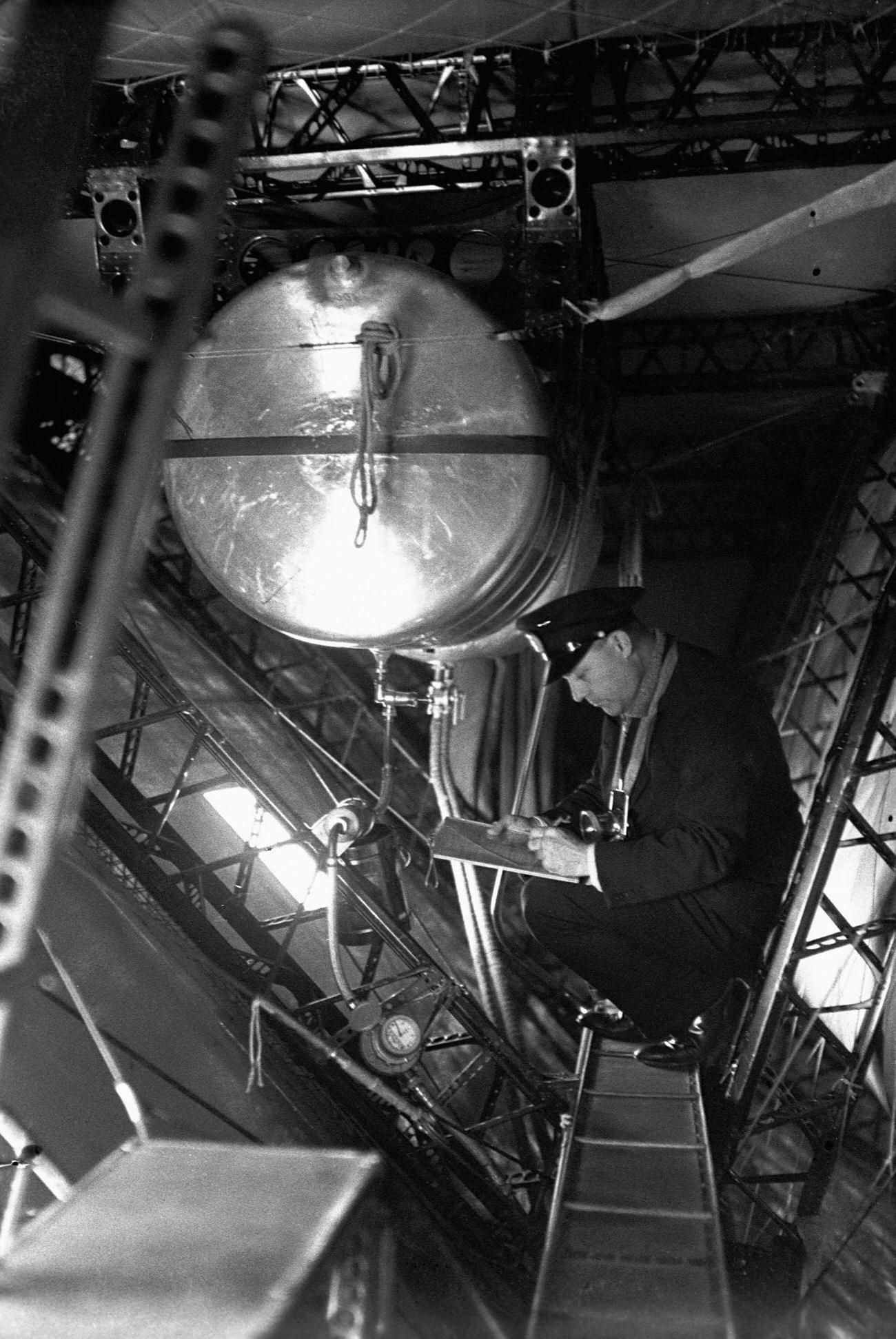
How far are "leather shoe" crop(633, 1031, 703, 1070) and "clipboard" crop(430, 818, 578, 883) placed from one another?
943mm

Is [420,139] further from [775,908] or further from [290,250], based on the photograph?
[775,908]

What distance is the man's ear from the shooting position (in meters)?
5.52

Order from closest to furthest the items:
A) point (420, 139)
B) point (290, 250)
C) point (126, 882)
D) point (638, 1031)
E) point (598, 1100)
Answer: point (598, 1100) < point (638, 1031) < point (420, 139) < point (290, 250) < point (126, 882)

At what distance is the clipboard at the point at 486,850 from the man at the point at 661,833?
0.05 metres

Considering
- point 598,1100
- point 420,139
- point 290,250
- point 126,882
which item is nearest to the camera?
point 598,1100

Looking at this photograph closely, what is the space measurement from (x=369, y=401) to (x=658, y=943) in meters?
2.98

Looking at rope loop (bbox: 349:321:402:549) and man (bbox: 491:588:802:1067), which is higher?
rope loop (bbox: 349:321:402:549)

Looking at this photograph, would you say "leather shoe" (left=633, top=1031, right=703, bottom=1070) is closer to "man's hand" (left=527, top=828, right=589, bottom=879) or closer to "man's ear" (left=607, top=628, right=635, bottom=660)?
"man's hand" (left=527, top=828, right=589, bottom=879)

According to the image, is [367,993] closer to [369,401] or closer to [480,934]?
[480,934]

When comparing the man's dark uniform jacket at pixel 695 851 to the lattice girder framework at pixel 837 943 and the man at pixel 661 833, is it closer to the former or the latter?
the man at pixel 661 833

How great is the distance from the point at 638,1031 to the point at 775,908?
0.99 metres

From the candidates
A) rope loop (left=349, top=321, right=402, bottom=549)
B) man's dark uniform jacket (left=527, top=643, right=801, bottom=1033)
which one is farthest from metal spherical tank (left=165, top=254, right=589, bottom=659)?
man's dark uniform jacket (left=527, top=643, right=801, bottom=1033)

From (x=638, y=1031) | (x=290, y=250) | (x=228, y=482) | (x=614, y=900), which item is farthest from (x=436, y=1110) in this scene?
(x=290, y=250)

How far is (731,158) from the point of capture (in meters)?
7.44
